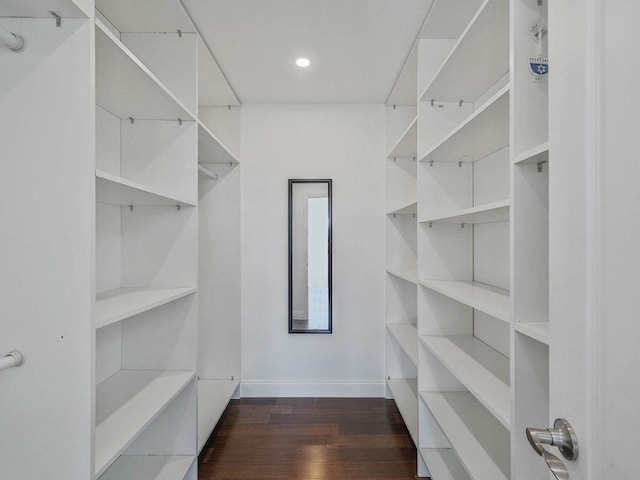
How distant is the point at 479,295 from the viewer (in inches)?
62.4

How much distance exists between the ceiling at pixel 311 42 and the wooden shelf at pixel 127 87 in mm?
563

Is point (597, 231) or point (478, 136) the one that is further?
point (478, 136)

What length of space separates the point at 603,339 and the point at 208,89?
9.21 feet

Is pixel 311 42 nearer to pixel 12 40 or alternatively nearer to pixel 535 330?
pixel 12 40

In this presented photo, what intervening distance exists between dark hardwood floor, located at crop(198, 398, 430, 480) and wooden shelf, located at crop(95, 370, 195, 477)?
707 mm

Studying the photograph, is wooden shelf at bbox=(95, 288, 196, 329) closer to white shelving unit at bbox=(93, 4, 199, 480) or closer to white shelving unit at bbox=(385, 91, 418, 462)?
white shelving unit at bbox=(93, 4, 199, 480)

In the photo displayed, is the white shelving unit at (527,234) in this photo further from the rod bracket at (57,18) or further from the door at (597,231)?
the rod bracket at (57,18)

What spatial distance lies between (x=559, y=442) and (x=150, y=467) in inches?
76.9

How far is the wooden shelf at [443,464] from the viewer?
71.2 inches

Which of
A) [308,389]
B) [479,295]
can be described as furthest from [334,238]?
[479,295]

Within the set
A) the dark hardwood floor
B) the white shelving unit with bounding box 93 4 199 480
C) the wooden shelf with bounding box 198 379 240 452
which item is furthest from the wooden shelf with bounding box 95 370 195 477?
the dark hardwood floor

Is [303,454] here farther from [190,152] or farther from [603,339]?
[603,339]

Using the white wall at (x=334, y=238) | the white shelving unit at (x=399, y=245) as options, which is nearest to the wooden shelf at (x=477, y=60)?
the white shelving unit at (x=399, y=245)

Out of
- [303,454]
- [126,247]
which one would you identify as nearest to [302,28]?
[126,247]
